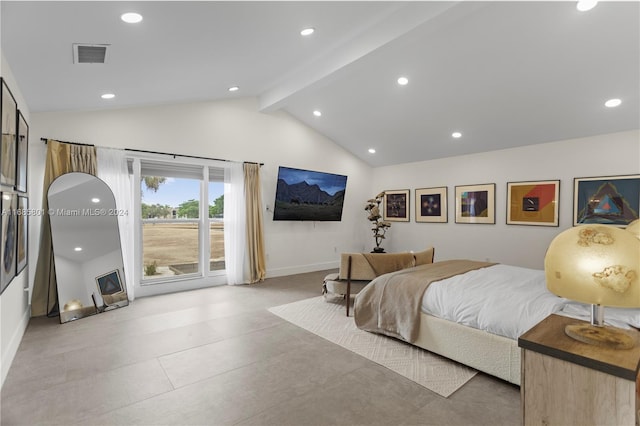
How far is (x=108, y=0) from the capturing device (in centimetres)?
197

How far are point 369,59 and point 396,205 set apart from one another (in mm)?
4456

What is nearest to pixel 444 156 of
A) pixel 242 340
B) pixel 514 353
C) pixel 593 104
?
pixel 593 104

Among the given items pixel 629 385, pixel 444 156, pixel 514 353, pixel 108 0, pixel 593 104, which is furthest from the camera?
pixel 444 156

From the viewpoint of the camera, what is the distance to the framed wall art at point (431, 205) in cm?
689

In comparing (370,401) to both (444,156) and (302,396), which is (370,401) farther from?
(444,156)

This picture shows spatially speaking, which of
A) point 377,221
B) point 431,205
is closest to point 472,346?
point 431,205

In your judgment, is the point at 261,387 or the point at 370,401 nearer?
the point at 370,401

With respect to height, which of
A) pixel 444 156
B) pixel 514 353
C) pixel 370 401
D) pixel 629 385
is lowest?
pixel 370 401

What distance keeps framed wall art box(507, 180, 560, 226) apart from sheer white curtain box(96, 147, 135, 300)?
20.9 feet

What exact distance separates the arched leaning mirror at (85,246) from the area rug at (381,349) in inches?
86.6

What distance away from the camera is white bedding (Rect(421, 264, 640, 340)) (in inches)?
94.5

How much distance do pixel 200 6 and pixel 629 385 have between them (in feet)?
9.87

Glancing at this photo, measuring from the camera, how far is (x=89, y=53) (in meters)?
2.61

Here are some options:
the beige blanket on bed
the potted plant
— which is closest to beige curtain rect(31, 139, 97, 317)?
the beige blanket on bed
